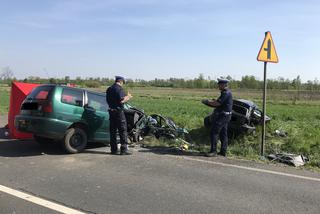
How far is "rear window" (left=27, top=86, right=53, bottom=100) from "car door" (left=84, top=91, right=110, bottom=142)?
3.00ft

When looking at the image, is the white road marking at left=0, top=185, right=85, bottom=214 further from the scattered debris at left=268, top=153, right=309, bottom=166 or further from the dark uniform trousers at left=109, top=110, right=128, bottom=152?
the scattered debris at left=268, top=153, right=309, bottom=166

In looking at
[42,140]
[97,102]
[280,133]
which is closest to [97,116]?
[97,102]

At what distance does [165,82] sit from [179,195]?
13010 centimetres

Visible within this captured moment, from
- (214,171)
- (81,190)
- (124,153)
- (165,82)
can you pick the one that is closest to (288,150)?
(214,171)

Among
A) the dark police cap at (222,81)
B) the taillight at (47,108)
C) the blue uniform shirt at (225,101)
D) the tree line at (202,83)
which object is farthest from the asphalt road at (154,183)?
the tree line at (202,83)

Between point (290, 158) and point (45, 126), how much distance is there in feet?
16.7

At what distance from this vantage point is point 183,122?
13.7 metres

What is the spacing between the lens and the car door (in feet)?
32.3

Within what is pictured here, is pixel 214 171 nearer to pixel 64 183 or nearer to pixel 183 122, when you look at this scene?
pixel 64 183

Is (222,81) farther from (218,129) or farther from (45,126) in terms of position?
(45,126)

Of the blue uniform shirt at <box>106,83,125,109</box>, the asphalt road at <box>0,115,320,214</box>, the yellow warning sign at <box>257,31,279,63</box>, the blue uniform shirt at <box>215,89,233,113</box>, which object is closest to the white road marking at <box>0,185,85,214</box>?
the asphalt road at <box>0,115,320,214</box>

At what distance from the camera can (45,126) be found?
9031 millimetres

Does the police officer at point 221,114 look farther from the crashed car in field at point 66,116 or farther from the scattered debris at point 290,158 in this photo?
the crashed car in field at point 66,116

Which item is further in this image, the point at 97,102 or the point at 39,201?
the point at 97,102
